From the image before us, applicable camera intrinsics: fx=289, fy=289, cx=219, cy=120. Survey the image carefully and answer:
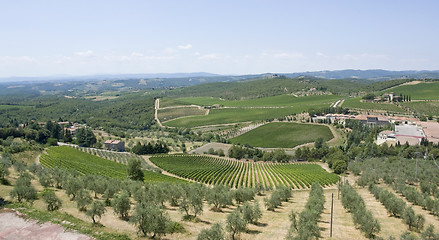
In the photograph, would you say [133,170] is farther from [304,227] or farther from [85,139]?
[85,139]

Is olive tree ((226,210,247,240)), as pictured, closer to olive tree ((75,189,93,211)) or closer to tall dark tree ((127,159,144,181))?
olive tree ((75,189,93,211))

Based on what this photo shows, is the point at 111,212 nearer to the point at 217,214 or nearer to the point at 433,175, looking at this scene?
the point at 217,214

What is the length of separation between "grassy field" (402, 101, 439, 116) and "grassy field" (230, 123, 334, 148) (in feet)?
209

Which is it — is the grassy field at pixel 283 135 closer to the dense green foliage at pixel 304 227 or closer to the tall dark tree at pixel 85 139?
the tall dark tree at pixel 85 139

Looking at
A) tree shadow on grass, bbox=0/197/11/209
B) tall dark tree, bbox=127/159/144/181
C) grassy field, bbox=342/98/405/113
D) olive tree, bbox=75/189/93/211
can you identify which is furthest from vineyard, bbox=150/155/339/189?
grassy field, bbox=342/98/405/113

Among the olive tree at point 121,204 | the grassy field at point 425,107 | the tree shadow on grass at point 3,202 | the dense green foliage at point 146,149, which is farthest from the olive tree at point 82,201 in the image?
the grassy field at point 425,107

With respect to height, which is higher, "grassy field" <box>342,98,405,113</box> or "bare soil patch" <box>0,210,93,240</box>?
"grassy field" <box>342,98,405,113</box>

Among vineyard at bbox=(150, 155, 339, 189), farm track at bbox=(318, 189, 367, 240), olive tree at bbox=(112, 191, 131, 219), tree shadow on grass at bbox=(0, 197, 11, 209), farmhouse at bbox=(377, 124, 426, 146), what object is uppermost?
olive tree at bbox=(112, 191, 131, 219)

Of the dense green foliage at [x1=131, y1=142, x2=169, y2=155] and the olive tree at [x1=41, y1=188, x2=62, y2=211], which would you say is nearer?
the olive tree at [x1=41, y1=188, x2=62, y2=211]

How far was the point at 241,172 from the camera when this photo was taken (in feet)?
271

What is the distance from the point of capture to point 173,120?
187 m

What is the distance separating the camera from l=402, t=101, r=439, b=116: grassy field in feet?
504

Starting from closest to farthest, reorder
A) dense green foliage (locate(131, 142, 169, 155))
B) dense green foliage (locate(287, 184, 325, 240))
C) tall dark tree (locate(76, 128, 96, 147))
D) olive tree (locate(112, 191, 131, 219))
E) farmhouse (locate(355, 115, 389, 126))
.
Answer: dense green foliage (locate(287, 184, 325, 240)) < olive tree (locate(112, 191, 131, 219)) < dense green foliage (locate(131, 142, 169, 155)) < tall dark tree (locate(76, 128, 96, 147)) < farmhouse (locate(355, 115, 389, 126))

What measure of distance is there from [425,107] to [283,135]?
91.0 metres
